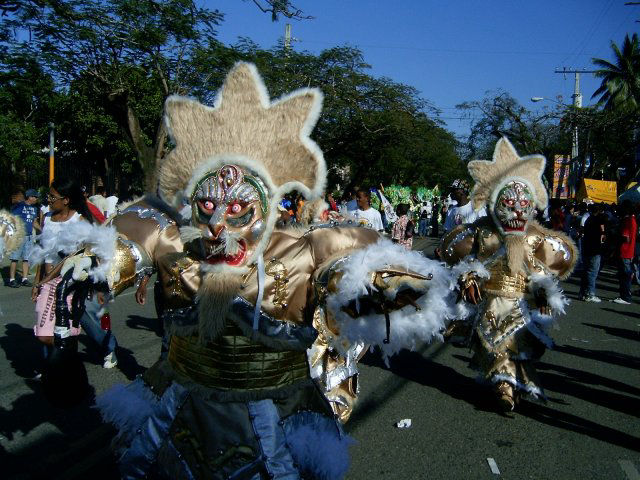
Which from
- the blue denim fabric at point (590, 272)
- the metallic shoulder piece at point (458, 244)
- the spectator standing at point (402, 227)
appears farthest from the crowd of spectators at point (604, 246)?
the metallic shoulder piece at point (458, 244)

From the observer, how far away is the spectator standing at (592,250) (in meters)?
11.4

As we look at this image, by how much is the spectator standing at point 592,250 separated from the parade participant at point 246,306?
33.0 ft

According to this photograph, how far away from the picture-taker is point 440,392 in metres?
5.82

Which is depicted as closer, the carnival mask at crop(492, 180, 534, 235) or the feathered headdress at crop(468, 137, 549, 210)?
the carnival mask at crop(492, 180, 534, 235)

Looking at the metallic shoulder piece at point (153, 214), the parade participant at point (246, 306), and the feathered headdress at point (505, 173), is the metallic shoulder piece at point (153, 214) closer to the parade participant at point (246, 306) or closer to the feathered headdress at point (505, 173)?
the parade participant at point (246, 306)

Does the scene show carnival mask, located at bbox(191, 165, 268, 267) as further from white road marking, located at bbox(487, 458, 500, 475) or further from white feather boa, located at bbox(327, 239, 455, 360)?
white road marking, located at bbox(487, 458, 500, 475)

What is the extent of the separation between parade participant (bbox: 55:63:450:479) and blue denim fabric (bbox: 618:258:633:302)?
10.3m

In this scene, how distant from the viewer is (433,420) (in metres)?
5.04

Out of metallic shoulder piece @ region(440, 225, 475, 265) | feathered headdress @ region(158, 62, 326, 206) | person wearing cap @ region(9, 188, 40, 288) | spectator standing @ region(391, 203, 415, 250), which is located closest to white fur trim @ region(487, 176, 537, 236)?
metallic shoulder piece @ region(440, 225, 475, 265)

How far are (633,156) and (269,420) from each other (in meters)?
30.0

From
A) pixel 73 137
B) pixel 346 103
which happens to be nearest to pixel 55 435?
pixel 346 103

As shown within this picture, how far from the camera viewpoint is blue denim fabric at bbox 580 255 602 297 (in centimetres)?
1146

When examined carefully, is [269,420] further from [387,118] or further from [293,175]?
[387,118]

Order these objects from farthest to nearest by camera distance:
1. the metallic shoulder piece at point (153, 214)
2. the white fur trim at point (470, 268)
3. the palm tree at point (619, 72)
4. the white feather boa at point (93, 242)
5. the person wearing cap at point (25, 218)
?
the palm tree at point (619, 72)
the person wearing cap at point (25, 218)
the white fur trim at point (470, 268)
the metallic shoulder piece at point (153, 214)
the white feather boa at point (93, 242)
